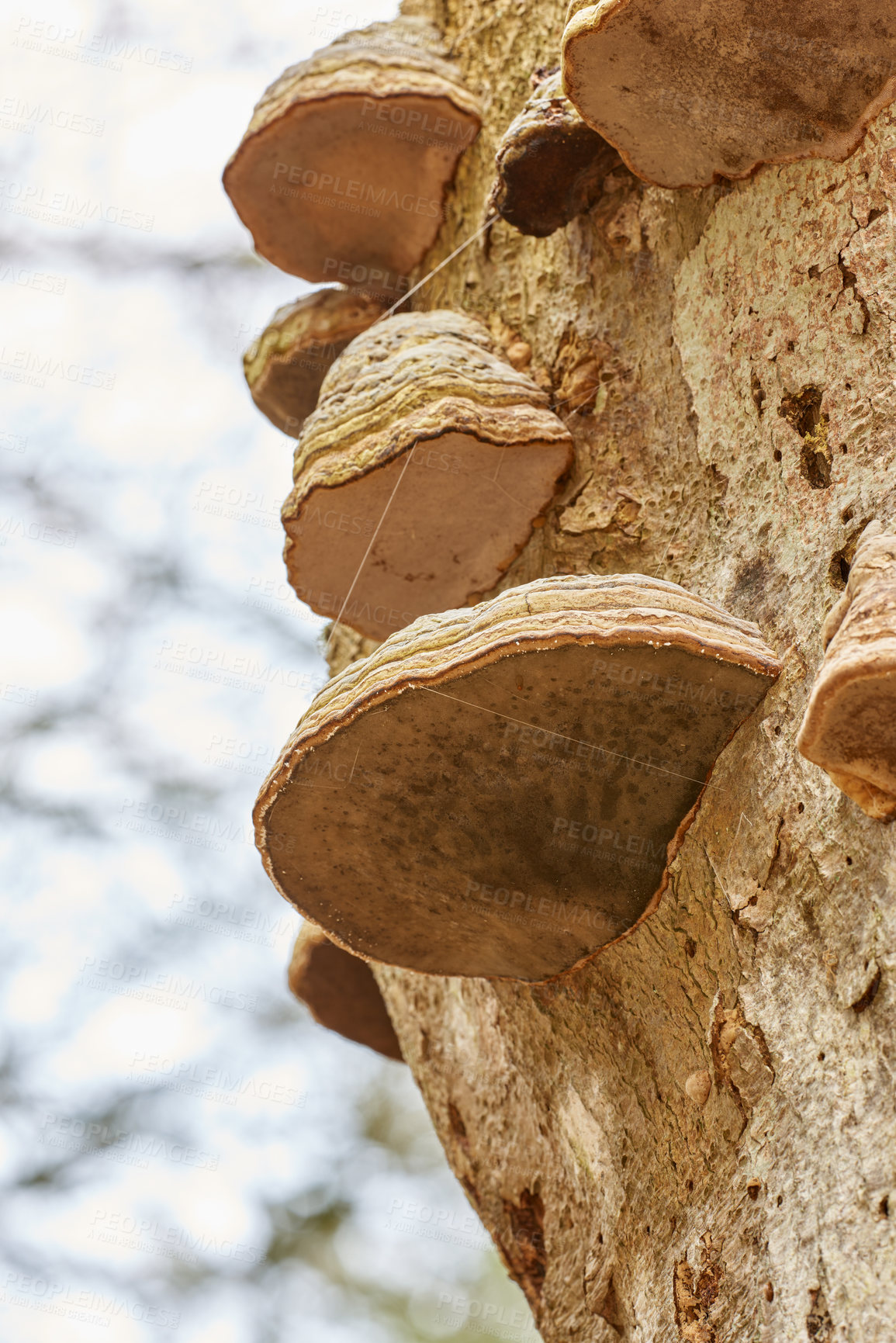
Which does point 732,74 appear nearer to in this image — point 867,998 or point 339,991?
point 867,998

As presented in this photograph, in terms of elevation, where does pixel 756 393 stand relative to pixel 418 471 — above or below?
above

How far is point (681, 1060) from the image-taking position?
89.9 inches

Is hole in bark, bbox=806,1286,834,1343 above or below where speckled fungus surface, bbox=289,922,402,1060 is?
above

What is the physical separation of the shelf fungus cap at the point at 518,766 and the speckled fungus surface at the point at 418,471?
2.46 ft

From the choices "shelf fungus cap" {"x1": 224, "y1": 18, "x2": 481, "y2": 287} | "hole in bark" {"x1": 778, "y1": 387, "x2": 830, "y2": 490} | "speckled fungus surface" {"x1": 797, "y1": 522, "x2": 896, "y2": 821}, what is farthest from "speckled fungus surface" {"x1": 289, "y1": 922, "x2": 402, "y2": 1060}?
"speckled fungus surface" {"x1": 797, "y1": 522, "x2": 896, "y2": 821}

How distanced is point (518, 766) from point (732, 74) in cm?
139

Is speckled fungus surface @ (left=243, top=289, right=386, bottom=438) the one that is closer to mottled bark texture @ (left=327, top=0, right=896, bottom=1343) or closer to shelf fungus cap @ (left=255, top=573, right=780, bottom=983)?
mottled bark texture @ (left=327, top=0, right=896, bottom=1343)

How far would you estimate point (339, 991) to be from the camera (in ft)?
15.4

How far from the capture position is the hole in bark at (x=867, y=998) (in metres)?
1.72

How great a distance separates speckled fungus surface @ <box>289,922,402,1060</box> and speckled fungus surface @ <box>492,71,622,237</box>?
260 centimetres

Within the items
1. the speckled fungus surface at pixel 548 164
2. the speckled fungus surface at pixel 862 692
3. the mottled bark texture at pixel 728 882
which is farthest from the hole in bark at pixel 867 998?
the speckled fungus surface at pixel 548 164

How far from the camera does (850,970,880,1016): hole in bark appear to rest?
1.72 metres

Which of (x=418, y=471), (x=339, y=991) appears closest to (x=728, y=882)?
(x=418, y=471)

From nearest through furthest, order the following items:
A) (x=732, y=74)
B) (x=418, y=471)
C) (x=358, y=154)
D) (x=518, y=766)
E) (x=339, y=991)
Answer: (x=518, y=766) < (x=732, y=74) < (x=418, y=471) < (x=358, y=154) < (x=339, y=991)
